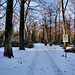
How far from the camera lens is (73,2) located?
22766mm

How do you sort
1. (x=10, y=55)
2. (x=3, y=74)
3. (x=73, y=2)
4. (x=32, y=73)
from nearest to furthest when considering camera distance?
(x=3, y=74)
(x=32, y=73)
(x=10, y=55)
(x=73, y=2)

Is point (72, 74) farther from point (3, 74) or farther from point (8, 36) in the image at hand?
point (8, 36)

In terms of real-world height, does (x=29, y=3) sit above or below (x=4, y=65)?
above

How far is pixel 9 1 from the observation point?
729 centimetres

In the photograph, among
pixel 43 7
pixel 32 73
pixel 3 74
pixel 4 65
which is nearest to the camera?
pixel 3 74

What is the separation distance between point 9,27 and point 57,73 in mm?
5013

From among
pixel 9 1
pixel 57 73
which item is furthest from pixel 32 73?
pixel 9 1

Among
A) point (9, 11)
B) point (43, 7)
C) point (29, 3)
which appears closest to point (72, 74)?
point (9, 11)

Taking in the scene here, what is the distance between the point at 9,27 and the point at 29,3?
41.2ft

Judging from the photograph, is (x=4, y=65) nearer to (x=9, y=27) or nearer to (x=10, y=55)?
(x=10, y=55)

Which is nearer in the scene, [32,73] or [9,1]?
[32,73]

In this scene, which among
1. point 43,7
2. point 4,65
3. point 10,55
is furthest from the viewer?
point 43,7

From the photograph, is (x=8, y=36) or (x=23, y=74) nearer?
(x=23, y=74)

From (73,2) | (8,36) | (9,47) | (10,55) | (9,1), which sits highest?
(73,2)
